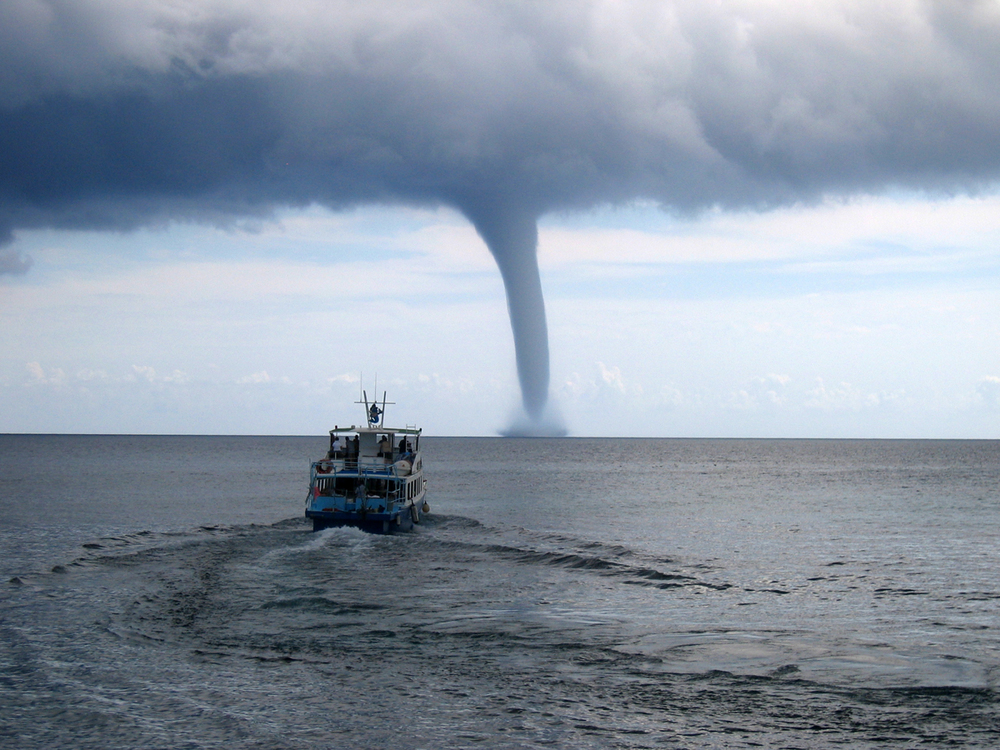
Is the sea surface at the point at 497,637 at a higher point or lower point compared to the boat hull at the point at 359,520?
lower

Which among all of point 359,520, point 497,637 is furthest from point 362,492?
point 497,637

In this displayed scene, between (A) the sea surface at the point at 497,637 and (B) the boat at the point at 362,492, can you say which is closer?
(A) the sea surface at the point at 497,637

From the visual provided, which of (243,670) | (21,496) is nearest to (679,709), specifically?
(243,670)

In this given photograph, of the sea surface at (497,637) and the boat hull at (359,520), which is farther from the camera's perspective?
the boat hull at (359,520)

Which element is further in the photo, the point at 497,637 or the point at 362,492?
the point at 362,492

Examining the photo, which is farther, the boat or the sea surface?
the boat

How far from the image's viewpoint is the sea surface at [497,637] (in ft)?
67.3

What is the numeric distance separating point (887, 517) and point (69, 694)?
6693 cm

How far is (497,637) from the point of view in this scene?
1139 inches

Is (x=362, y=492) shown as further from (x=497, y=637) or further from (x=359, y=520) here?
(x=497, y=637)

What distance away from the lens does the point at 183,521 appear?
68.6m

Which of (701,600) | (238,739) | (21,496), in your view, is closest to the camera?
(238,739)

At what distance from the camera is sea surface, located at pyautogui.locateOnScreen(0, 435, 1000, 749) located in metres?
20.5

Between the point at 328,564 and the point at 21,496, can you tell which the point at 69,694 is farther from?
the point at 21,496
